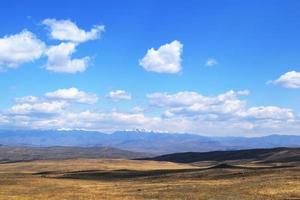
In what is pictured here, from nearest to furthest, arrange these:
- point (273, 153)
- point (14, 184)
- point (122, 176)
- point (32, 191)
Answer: point (32, 191) < point (14, 184) < point (122, 176) < point (273, 153)

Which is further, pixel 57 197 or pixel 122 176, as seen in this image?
pixel 122 176

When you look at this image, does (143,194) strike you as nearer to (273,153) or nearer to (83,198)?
(83,198)

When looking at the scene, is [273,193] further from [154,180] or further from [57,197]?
[154,180]

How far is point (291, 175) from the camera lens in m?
64.9

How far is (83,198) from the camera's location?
4988 centimetres

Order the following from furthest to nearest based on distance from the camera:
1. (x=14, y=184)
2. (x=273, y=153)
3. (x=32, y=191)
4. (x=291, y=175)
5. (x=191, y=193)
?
(x=273, y=153)
(x=14, y=184)
(x=291, y=175)
(x=32, y=191)
(x=191, y=193)

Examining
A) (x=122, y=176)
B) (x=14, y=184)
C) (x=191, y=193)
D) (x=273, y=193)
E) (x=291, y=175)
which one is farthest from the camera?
(x=122, y=176)

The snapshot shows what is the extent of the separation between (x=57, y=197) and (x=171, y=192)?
10.7 m

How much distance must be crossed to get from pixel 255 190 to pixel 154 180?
2460 cm

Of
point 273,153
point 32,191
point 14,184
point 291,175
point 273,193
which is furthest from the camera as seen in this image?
point 273,153

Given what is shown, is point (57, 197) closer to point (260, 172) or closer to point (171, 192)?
point (171, 192)

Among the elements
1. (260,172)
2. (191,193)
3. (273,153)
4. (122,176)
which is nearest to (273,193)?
(191,193)

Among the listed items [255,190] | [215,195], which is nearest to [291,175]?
[255,190]

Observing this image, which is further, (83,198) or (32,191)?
(32,191)
